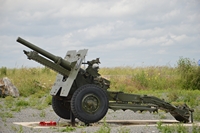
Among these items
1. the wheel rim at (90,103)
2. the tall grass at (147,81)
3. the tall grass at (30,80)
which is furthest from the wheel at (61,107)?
the tall grass at (30,80)

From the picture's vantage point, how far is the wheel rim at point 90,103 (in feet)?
30.8

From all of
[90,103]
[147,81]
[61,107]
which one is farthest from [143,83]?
[90,103]

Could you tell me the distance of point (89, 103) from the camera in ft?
30.9

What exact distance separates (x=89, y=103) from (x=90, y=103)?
0.02 metres

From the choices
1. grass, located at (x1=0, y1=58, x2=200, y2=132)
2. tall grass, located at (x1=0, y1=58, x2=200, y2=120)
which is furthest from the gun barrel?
tall grass, located at (x1=0, y1=58, x2=200, y2=120)

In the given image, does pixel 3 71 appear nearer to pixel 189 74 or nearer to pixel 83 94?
pixel 189 74

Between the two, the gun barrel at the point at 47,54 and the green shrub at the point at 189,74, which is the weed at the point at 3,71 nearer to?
the green shrub at the point at 189,74

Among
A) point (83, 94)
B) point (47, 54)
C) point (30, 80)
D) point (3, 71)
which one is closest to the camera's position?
point (83, 94)

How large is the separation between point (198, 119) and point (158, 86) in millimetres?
9201

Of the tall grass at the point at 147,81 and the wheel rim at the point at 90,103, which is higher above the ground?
the tall grass at the point at 147,81

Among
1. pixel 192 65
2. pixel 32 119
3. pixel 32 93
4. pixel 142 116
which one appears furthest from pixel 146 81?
pixel 32 119

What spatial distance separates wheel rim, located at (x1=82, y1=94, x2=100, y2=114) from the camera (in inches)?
369

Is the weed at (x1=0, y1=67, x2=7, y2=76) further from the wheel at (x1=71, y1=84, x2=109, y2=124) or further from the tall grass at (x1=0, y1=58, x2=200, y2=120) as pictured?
the wheel at (x1=71, y1=84, x2=109, y2=124)

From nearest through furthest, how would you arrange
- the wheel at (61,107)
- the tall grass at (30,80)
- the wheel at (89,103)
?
the wheel at (89,103)
the wheel at (61,107)
the tall grass at (30,80)
